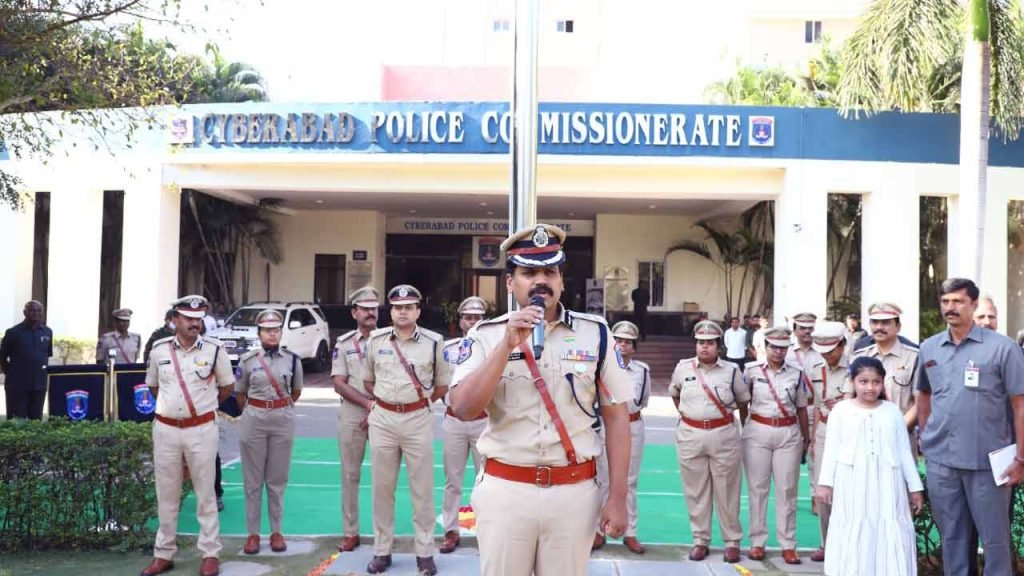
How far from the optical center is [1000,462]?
15.9ft

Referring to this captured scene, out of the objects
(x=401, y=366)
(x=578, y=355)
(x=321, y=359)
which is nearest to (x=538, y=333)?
(x=578, y=355)

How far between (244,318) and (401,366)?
47.2ft

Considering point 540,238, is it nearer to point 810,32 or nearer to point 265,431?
point 265,431

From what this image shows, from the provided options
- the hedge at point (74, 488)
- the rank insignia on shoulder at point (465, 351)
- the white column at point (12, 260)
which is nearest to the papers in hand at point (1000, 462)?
the rank insignia on shoulder at point (465, 351)

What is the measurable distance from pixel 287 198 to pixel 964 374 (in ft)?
63.3

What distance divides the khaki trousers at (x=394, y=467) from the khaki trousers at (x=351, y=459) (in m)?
0.43

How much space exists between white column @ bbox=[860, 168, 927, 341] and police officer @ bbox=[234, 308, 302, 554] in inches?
485

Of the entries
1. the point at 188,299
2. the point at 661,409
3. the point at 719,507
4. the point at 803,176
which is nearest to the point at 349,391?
the point at 188,299

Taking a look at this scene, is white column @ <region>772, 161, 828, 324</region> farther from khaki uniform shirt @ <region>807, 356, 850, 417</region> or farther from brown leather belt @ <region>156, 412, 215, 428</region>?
brown leather belt @ <region>156, 412, 215, 428</region>

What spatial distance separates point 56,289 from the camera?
60.0 feet

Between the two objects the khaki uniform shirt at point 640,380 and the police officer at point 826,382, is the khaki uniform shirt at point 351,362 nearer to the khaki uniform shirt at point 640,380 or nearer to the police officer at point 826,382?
the khaki uniform shirt at point 640,380

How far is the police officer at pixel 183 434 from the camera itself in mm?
5977

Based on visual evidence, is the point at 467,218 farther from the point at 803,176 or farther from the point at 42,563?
→ the point at 42,563

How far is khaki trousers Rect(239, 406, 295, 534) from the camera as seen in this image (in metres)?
6.70
